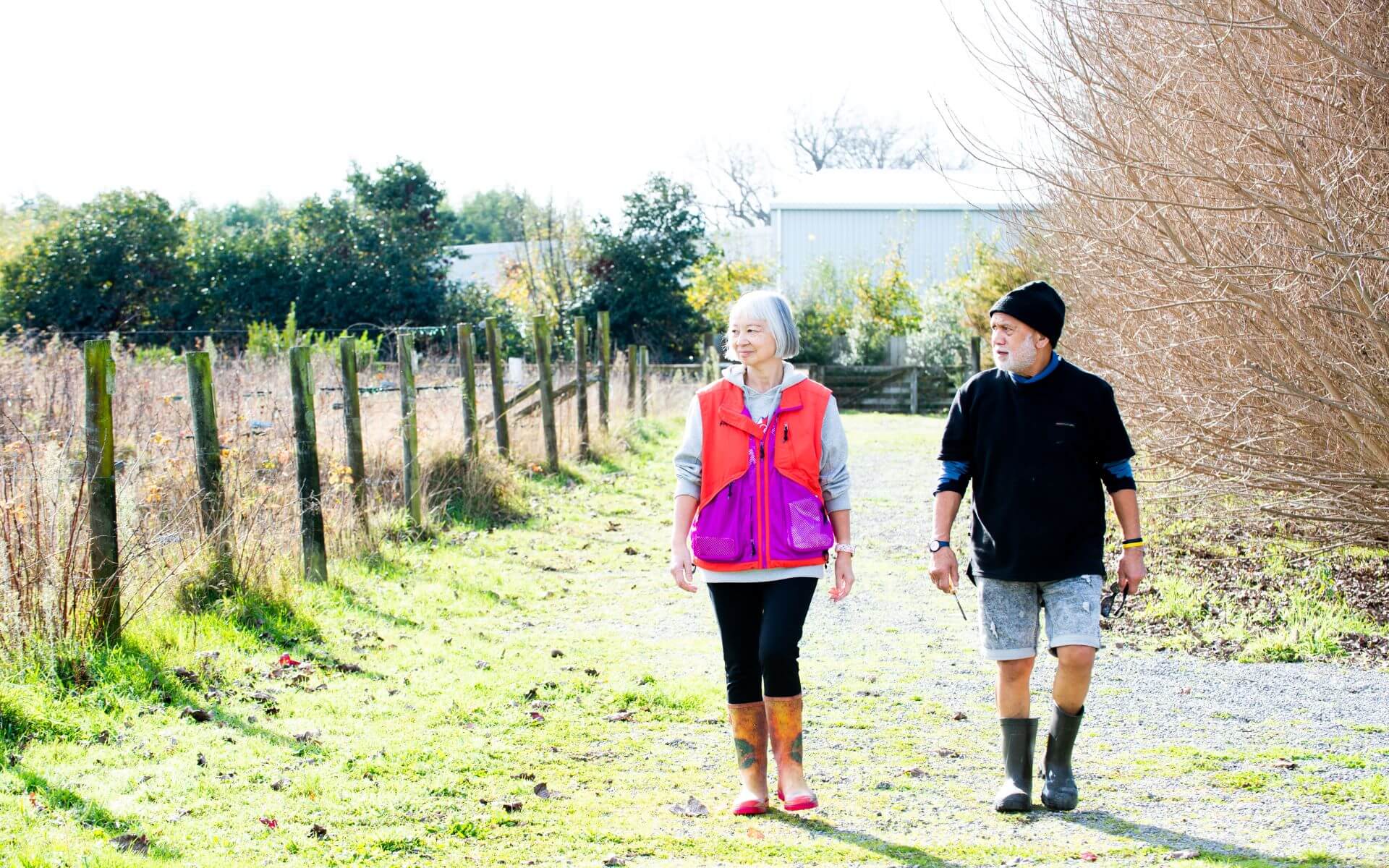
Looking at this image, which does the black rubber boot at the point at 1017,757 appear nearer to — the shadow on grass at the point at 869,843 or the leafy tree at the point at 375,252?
the shadow on grass at the point at 869,843

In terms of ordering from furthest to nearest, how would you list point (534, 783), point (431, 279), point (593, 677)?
point (431, 279) → point (593, 677) → point (534, 783)

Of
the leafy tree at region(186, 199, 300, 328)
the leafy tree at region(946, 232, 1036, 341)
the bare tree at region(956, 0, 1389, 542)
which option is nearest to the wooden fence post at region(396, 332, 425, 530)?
the bare tree at region(956, 0, 1389, 542)

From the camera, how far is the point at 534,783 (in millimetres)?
5086

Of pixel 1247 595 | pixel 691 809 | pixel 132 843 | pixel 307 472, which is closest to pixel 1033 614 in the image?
pixel 691 809

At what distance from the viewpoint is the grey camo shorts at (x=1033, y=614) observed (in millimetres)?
4500

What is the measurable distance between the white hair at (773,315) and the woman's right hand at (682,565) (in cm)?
67

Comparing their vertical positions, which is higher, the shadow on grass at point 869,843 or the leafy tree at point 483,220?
the leafy tree at point 483,220

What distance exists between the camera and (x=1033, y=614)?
15.4ft

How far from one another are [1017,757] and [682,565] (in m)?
1.30

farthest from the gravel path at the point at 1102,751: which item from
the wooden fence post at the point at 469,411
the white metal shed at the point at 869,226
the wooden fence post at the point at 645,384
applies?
the white metal shed at the point at 869,226

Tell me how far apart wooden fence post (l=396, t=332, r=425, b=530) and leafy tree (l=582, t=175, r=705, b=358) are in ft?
83.7

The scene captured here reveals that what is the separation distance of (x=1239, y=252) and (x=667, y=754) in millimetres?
4608

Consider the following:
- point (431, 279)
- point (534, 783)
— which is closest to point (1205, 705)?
point (534, 783)

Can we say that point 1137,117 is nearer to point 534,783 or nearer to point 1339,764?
point 1339,764
